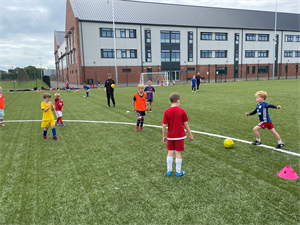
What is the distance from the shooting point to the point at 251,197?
3.56 m

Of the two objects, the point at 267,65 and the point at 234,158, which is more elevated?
the point at 267,65

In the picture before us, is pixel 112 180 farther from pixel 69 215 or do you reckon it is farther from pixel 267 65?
pixel 267 65

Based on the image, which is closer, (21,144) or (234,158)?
(234,158)

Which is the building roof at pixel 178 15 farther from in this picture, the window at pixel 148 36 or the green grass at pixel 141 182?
the green grass at pixel 141 182

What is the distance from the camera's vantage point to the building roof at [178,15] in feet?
143

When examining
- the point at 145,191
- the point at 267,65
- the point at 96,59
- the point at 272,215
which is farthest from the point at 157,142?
the point at 267,65

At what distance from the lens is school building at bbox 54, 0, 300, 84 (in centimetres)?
4275

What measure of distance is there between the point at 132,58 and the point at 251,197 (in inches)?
1736

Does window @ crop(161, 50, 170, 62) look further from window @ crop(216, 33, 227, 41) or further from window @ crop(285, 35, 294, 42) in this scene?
window @ crop(285, 35, 294, 42)

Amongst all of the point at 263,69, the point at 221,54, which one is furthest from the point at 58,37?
the point at 263,69

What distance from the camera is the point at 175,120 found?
4121 mm

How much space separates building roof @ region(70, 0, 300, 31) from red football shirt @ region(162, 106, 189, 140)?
4286cm

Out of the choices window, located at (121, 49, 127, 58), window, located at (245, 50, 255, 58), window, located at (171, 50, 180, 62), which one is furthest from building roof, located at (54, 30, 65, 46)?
window, located at (245, 50, 255, 58)

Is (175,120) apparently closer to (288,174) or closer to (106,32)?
(288,174)
